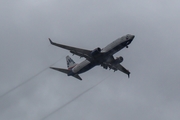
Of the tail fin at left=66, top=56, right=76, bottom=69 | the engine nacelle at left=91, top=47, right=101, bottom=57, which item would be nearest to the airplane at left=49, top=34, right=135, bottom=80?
the engine nacelle at left=91, top=47, right=101, bottom=57

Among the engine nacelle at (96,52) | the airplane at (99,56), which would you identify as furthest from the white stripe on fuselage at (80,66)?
the engine nacelle at (96,52)

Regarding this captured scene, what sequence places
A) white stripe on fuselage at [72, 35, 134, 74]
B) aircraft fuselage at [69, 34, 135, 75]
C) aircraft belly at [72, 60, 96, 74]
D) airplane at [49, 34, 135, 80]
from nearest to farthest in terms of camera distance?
aircraft fuselage at [69, 34, 135, 75] → airplane at [49, 34, 135, 80] → white stripe on fuselage at [72, 35, 134, 74] → aircraft belly at [72, 60, 96, 74]

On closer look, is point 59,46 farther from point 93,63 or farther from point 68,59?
point 68,59

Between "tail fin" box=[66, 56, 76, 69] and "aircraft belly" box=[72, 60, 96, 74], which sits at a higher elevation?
"tail fin" box=[66, 56, 76, 69]

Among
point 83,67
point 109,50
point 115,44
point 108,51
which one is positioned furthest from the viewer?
point 83,67

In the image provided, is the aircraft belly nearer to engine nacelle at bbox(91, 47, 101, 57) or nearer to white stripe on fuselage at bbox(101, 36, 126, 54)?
engine nacelle at bbox(91, 47, 101, 57)

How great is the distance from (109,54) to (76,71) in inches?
501

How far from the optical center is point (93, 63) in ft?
457

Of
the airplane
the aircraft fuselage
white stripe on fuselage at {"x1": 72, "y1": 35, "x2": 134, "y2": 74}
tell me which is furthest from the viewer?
white stripe on fuselage at {"x1": 72, "y1": 35, "x2": 134, "y2": 74}

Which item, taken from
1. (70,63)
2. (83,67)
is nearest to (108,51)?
(83,67)

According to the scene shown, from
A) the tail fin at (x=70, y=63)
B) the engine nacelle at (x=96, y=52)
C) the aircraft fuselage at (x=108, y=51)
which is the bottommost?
the aircraft fuselage at (x=108, y=51)

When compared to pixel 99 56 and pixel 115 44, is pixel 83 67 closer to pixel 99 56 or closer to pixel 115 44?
pixel 99 56

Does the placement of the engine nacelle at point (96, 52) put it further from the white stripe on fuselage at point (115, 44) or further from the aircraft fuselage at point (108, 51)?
the white stripe on fuselage at point (115, 44)

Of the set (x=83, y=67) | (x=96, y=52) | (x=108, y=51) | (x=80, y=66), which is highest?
(x=80, y=66)
